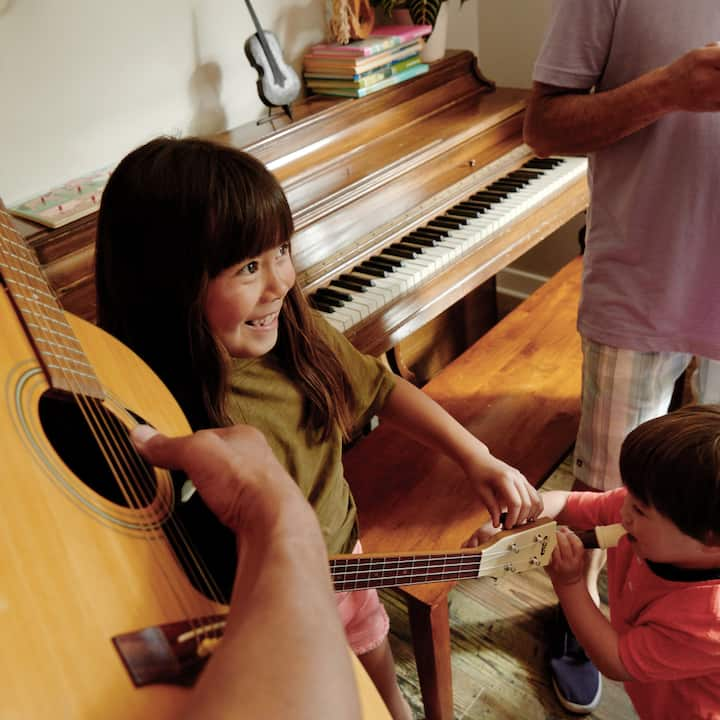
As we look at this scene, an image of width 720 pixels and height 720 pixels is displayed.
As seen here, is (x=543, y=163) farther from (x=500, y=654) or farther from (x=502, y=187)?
(x=500, y=654)

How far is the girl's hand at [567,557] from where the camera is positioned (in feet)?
4.01

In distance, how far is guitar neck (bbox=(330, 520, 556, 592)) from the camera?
0.94m

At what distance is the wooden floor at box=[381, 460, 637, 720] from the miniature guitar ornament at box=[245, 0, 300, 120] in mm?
1458

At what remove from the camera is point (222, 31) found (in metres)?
2.11

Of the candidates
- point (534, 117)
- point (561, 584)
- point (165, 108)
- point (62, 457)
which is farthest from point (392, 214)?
point (62, 457)

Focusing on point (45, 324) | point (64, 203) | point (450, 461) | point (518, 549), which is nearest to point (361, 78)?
point (64, 203)

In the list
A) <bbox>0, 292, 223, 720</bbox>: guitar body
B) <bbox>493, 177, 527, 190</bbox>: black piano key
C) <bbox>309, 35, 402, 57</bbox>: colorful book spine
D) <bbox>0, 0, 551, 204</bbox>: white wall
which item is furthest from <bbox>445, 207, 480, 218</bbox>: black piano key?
<bbox>0, 292, 223, 720</bbox>: guitar body

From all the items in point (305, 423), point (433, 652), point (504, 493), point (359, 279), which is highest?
point (305, 423)

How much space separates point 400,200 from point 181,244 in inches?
45.6

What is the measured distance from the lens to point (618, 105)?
4.24 feet

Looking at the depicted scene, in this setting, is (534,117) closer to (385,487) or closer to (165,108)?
(385,487)

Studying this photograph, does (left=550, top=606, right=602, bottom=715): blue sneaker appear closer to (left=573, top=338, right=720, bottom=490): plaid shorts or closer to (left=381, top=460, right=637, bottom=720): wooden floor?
(left=381, top=460, right=637, bottom=720): wooden floor

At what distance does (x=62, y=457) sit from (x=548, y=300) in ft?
6.32

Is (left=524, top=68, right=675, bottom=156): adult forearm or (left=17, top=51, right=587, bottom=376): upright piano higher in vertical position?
(left=524, top=68, right=675, bottom=156): adult forearm
